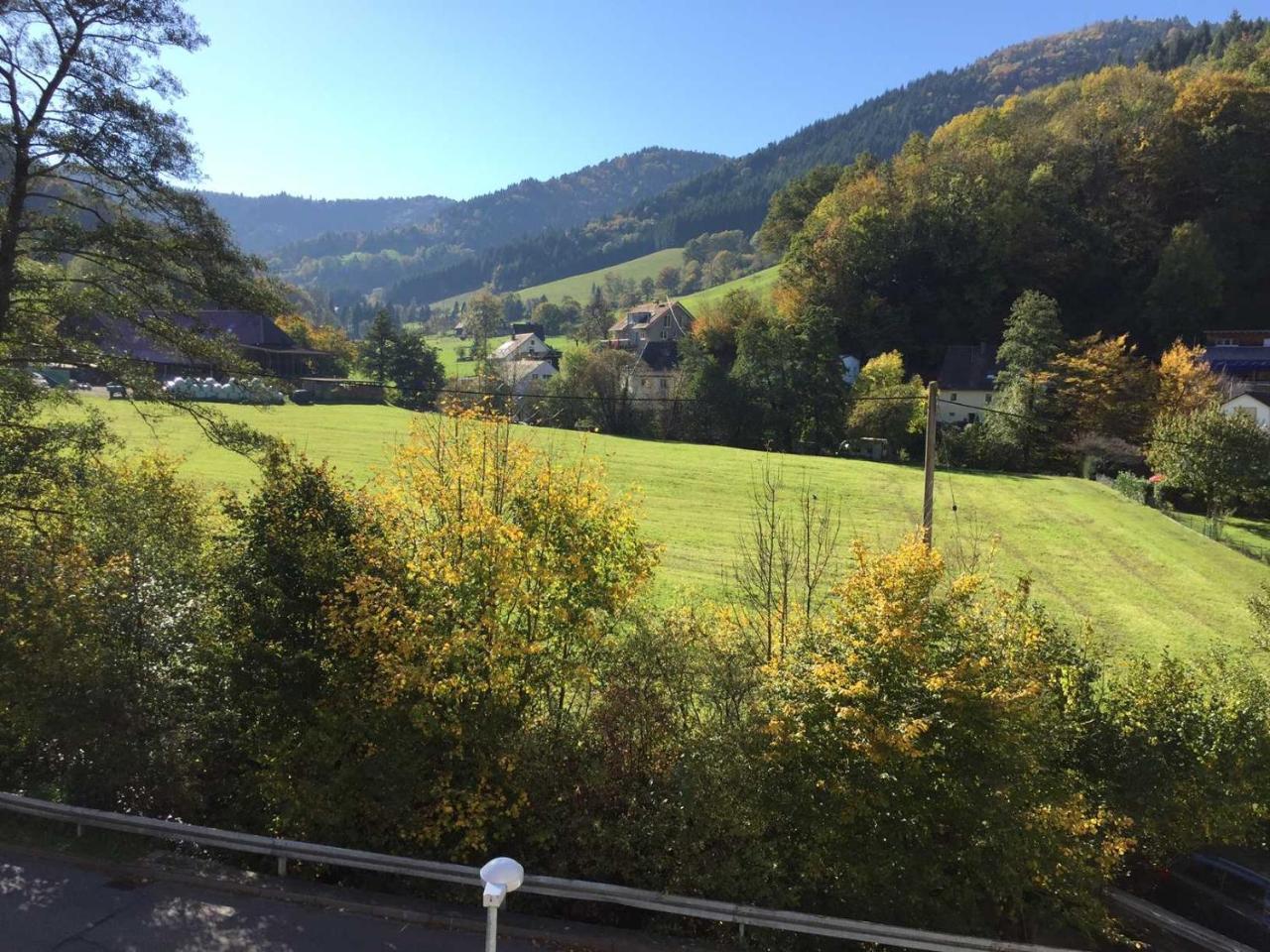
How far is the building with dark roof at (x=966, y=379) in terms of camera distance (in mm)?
69812

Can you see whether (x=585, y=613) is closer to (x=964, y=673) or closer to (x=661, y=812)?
(x=661, y=812)

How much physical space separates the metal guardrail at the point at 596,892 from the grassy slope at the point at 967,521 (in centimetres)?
777

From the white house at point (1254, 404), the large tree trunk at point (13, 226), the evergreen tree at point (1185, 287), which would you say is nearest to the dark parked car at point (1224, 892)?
the large tree trunk at point (13, 226)

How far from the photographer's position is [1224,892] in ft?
31.8

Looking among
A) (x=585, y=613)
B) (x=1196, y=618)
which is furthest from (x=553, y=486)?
(x=1196, y=618)

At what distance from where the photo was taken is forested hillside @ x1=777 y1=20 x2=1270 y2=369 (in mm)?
74250

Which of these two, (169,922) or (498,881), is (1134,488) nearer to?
(498,881)

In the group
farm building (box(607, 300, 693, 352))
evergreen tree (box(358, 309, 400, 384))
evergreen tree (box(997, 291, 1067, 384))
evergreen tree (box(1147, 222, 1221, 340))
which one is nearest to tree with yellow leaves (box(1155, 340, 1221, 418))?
evergreen tree (box(997, 291, 1067, 384))

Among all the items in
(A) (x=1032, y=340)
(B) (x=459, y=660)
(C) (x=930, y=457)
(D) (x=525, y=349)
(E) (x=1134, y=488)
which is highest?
(D) (x=525, y=349)

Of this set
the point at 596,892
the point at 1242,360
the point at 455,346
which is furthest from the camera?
the point at 455,346

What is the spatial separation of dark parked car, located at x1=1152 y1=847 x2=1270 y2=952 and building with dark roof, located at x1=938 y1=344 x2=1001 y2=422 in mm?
62750

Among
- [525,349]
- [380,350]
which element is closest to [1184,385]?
[380,350]

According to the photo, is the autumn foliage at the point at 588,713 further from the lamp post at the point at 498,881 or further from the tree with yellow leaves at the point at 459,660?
the lamp post at the point at 498,881

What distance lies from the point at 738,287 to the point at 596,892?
144 metres
